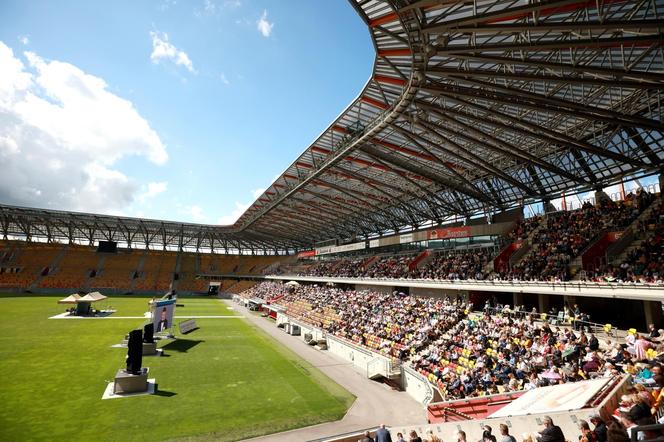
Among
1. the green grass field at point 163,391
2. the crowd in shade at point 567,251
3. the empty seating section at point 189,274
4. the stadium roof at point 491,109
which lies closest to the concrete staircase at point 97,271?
the empty seating section at point 189,274

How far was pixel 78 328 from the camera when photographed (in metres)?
28.2

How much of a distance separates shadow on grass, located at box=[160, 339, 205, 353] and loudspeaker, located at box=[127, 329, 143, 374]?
→ 7.65 metres

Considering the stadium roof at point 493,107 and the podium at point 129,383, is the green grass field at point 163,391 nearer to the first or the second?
the podium at point 129,383

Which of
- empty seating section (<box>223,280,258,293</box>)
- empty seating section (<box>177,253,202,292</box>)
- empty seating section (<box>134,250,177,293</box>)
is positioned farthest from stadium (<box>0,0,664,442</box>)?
empty seating section (<box>177,253,202,292</box>)

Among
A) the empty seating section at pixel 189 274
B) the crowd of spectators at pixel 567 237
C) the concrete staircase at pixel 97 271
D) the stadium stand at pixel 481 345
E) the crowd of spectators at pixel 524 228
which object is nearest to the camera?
the stadium stand at pixel 481 345

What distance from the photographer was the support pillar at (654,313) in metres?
15.3

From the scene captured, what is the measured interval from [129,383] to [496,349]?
16.1 m

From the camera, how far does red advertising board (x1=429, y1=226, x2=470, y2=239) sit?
104ft

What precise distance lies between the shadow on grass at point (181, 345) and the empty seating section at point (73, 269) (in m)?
47.5

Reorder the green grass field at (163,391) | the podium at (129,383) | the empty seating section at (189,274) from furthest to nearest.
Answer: the empty seating section at (189,274)
the podium at (129,383)
the green grass field at (163,391)

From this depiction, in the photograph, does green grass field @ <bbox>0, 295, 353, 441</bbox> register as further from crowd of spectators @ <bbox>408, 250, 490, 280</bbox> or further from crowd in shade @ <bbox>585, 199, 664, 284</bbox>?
crowd in shade @ <bbox>585, 199, 664, 284</bbox>

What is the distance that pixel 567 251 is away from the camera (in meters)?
21.8

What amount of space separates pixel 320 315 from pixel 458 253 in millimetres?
14645

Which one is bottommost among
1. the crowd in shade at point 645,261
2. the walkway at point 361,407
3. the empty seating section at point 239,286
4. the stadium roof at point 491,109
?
the walkway at point 361,407
